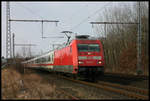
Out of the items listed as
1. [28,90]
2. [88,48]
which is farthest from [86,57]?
[28,90]

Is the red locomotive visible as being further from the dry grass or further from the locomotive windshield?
the dry grass

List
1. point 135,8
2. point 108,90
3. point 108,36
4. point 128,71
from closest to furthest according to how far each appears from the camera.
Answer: point 108,90 < point 128,71 < point 135,8 < point 108,36

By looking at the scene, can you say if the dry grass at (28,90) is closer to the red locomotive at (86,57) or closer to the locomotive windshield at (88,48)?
the red locomotive at (86,57)

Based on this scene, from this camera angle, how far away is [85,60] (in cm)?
1662

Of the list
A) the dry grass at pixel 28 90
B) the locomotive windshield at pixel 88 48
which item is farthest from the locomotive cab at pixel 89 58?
the dry grass at pixel 28 90

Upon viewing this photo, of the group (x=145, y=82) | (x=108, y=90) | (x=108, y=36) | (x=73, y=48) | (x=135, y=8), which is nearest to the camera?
(x=108, y=90)

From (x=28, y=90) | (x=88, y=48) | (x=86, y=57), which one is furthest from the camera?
(x=88, y=48)

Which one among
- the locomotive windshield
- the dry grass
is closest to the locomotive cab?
the locomotive windshield

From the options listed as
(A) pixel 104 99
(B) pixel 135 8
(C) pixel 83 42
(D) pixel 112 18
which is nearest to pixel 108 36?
(D) pixel 112 18

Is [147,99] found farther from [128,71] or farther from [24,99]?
[128,71]

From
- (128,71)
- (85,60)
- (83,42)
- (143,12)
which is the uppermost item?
(143,12)

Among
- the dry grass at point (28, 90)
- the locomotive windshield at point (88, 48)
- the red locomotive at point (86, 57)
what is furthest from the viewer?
the locomotive windshield at point (88, 48)

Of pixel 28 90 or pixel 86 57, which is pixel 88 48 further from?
pixel 28 90

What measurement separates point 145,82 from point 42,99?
8.58 meters
